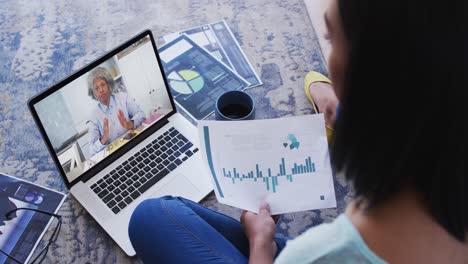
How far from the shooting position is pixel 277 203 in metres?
0.90

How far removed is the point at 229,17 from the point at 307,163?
A: 607 millimetres

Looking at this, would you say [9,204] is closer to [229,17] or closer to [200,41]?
[200,41]

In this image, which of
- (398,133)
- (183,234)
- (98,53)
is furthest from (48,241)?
(398,133)

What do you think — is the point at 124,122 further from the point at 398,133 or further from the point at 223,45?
the point at 398,133

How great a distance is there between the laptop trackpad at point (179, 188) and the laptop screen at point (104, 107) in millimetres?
128

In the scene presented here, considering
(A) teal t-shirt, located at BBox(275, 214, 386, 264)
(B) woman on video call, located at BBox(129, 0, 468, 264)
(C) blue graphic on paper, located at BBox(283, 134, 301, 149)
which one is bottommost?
(C) blue graphic on paper, located at BBox(283, 134, 301, 149)

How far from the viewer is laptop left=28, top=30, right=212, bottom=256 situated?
931mm

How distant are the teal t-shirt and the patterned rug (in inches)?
17.3

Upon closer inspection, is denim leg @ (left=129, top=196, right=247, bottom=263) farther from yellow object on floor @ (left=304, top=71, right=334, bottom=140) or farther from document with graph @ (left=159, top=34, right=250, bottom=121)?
yellow object on floor @ (left=304, top=71, right=334, bottom=140)

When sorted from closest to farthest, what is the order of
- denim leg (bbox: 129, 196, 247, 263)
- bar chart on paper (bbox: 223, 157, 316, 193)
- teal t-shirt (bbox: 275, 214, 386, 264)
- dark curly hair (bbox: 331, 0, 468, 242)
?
dark curly hair (bbox: 331, 0, 468, 242), teal t-shirt (bbox: 275, 214, 386, 264), denim leg (bbox: 129, 196, 247, 263), bar chart on paper (bbox: 223, 157, 316, 193)

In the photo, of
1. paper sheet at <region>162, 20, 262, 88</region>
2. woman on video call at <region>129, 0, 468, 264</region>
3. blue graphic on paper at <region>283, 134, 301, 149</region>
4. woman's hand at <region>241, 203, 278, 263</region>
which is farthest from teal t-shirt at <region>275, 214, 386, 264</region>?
paper sheet at <region>162, 20, 262, 88</region>

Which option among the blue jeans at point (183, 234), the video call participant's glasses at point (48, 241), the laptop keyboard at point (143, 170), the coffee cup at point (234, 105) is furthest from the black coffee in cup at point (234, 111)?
the video call participant's glasses at point (48, 241)

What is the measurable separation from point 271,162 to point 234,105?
0.54 ft

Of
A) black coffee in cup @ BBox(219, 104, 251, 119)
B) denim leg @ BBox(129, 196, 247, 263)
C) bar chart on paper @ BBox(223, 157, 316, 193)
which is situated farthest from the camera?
black coffee in cup @ BBox(219, 104, 251, 119)
